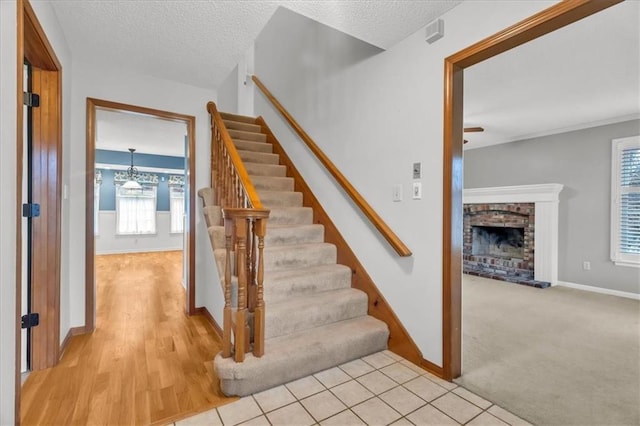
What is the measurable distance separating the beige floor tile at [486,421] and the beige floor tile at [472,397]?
7 cm

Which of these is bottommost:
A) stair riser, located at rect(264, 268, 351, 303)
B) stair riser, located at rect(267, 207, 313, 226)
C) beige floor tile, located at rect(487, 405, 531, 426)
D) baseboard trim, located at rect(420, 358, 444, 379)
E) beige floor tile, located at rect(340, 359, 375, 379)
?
beige floor tile, located at rect(487, 405, 531, 426)

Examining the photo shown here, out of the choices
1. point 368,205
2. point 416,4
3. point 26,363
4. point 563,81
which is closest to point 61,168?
point 26,363

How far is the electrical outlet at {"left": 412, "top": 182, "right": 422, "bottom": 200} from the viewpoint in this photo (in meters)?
2.10

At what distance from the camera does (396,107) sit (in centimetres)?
230

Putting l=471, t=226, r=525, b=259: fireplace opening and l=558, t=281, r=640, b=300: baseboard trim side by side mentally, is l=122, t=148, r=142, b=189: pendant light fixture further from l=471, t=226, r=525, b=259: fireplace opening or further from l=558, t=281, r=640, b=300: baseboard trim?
l=558, t=281, r=640, b=300: baseboard trim

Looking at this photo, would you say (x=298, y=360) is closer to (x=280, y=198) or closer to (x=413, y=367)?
(x=413, y=367)

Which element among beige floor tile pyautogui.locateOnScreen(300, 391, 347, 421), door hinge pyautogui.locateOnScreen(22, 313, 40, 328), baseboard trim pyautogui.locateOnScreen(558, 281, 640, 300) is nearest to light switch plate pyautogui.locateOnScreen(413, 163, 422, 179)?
beige floor tile pyautogui.locateOnScreen(300, 391, 347, 421)

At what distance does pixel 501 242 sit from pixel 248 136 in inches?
194

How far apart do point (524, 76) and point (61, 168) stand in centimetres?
418

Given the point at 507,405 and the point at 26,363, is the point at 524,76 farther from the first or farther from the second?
the point at 26,363

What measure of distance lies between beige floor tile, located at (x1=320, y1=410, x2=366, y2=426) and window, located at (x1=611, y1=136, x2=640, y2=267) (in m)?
4.74

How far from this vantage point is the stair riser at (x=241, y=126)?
4.11 m

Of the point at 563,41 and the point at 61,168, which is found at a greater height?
the point at 563,41

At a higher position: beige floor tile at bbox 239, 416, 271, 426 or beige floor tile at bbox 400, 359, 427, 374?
beige floor tile at bbox 400, 359, 427, 374
